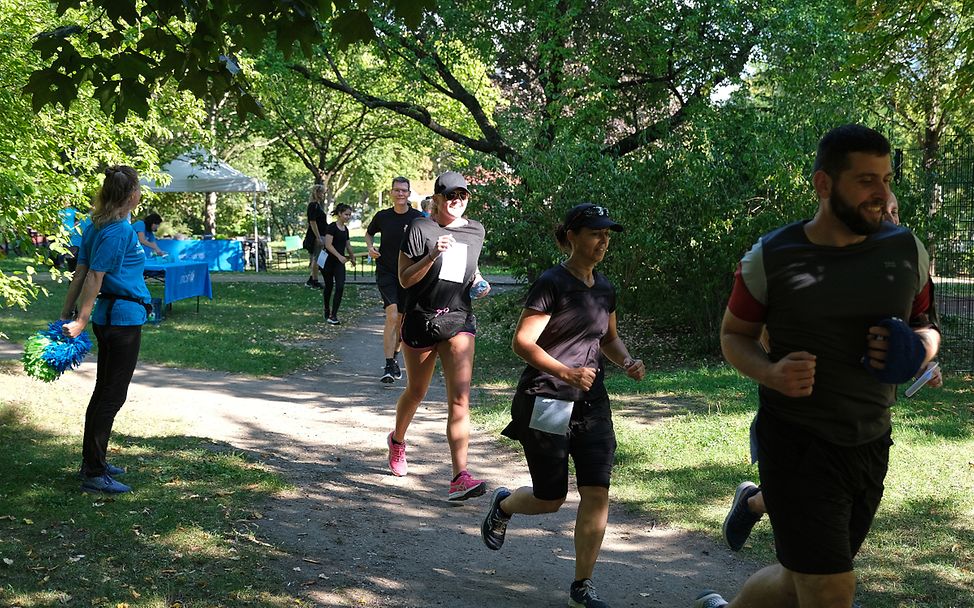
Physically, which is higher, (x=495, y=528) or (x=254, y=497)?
(x=495, y=528)

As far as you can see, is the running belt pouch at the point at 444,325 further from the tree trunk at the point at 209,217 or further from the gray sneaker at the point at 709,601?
the tree trunk at the point at 209,217

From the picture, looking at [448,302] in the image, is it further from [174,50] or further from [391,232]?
[391,232]

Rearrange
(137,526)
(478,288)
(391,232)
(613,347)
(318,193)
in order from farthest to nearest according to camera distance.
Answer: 1. (318,193)
2. (391,232)
3. (478,288)
4. (137,526)
5. (613,347)

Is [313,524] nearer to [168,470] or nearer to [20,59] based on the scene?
[168,470]

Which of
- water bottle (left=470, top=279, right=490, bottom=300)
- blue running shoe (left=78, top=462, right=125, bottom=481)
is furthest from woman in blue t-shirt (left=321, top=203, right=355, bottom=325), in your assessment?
water bottle (left=470, top=279, right=490, bottom=300)

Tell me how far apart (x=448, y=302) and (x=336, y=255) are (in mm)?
10640

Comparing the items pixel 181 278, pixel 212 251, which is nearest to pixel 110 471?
pixel 181 278

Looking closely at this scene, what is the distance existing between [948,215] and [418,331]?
889 cm

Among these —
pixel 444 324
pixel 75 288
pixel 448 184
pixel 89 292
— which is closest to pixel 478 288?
pixel 444 324

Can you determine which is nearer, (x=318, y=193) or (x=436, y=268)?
(x=436, y=268)

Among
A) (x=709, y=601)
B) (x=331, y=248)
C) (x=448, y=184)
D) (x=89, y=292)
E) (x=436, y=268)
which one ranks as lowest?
(x=709, y=601)

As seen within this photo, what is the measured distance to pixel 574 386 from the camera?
187 inches

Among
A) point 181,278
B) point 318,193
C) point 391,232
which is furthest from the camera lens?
point 318,193

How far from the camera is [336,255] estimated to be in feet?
56.4
